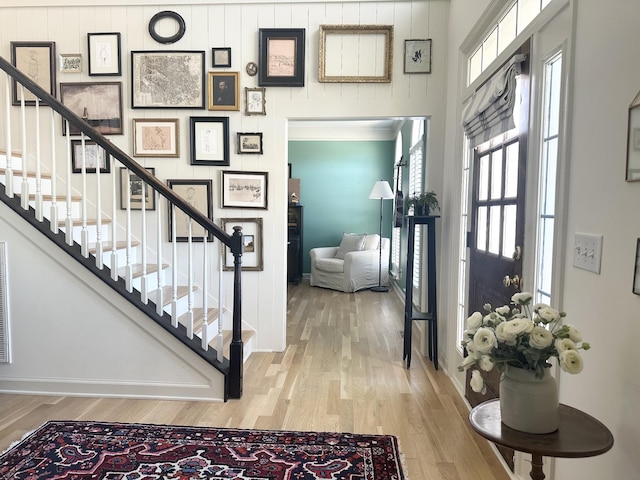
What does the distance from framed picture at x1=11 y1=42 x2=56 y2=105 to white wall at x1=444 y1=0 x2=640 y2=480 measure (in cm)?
391

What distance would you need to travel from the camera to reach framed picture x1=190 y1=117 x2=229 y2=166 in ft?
12.4

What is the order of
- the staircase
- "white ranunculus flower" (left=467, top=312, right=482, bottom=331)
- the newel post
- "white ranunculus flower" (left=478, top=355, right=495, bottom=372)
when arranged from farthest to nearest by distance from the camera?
the newel post
the staircase
"white ranunculus flower" (left=467, top=312, right=482, bottom=331)
"white ranunculus flower" (left=478, top=355, right=495, bottom=372)

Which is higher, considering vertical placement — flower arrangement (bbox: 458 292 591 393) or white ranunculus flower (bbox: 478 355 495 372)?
flower arrangement (bbox: 458 292 591 393)

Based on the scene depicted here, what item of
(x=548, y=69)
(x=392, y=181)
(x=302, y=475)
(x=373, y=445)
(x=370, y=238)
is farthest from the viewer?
(x=392, y=181)

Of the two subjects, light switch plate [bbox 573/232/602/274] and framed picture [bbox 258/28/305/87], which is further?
framed picture [bbox 258/28/305/87]

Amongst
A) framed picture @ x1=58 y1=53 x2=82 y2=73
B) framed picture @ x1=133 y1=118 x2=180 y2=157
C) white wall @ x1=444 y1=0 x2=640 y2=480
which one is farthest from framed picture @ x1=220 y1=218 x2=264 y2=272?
white wall @ x1=444 y1=0 x2=640 y2=480

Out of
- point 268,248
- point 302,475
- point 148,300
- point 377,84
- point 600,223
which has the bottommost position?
point 302,475

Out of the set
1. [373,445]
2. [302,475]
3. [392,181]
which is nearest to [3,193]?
[302,475]

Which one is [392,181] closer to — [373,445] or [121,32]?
[121,32]

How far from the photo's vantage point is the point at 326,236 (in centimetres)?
796

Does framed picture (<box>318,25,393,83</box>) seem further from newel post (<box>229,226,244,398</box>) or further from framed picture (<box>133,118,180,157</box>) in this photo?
newel post (<box>229,226,244,398</box>)

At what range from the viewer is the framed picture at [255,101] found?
3730 millimetres

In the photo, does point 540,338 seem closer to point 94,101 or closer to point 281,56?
point 281,56

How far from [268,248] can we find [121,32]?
219cm
